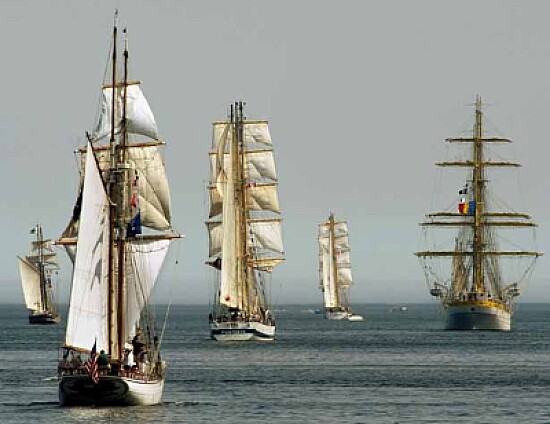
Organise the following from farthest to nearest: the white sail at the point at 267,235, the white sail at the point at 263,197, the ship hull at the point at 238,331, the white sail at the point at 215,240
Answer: the white sail at the point at 267,235
the white sail at the point at 263,197
the white sail at the point at 215,240
the ship hull at the point at 238,331

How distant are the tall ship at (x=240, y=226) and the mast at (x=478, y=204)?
92.4 ft

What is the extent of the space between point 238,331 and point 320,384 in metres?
55.3

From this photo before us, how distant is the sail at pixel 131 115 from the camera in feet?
301

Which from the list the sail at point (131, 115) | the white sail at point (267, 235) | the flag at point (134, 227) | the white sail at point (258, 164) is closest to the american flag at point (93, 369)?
the flag at point (134, 227)

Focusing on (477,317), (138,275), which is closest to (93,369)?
(138,275)

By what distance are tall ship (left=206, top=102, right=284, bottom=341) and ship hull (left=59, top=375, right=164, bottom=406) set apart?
→ 77645 millimetres

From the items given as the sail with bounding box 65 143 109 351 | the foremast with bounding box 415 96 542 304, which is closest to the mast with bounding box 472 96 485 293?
the foremast with bounding box 415 96 542 304

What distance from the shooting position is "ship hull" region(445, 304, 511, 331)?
189750 mm

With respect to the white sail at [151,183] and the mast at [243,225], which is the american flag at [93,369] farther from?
the mast at [243,225]

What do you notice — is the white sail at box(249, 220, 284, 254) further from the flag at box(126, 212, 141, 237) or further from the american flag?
the american flag

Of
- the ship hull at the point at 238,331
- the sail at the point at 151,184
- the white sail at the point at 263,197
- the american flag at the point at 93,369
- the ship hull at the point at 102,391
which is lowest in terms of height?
the ship hull at the point at 102,391

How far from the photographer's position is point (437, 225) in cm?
19200

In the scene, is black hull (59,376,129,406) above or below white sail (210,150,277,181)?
below

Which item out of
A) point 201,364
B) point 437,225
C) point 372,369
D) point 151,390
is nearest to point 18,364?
point 201,364
